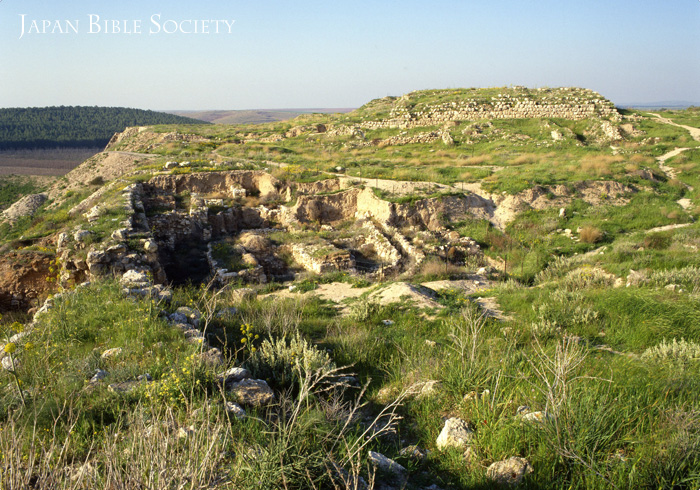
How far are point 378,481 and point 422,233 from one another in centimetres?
1287

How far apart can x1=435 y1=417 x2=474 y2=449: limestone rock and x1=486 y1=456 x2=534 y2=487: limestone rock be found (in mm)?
329

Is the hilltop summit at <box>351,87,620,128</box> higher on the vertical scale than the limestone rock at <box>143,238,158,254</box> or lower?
higher

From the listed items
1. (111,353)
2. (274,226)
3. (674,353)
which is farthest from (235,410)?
Result: (274,226)

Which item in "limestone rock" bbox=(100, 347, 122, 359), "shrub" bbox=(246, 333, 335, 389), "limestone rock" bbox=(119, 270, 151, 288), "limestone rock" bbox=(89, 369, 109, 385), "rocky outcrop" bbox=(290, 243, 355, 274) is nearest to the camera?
"limestone rock" bbox=(89, 369, 109, 385)

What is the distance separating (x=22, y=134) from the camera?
75.1 metres

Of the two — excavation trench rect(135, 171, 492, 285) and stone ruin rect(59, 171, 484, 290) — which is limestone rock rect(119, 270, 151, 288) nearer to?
stone ruin rect(59, 171, 484, 290)

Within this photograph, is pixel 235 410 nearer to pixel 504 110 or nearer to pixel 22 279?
pixel 22 279

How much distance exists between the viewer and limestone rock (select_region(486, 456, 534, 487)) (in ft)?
9.79

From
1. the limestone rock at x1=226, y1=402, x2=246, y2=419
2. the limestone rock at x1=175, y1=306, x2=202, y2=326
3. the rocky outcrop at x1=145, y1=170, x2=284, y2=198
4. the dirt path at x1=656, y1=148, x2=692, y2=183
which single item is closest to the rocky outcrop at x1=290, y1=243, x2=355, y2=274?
the limestone rock at x1=175, y1=306, x2=202, y2=326

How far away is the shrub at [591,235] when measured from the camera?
46.1 feet

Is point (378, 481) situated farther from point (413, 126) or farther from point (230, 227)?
point (413, 126)

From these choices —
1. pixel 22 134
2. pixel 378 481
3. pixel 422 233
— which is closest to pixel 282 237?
pixel 422 233

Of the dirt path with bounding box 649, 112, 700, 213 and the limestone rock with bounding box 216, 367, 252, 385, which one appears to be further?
the dirt path with bounding box 649, 112, 700, 213

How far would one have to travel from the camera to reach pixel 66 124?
8662 centimetres
